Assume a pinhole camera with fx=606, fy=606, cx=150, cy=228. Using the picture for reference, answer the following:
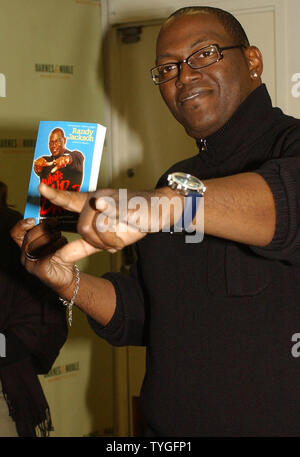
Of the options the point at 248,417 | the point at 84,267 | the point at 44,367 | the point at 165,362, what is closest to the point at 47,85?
the point at 84,267

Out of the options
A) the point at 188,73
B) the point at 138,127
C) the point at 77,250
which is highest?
the point at 138,127

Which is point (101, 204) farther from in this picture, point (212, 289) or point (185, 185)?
point (212, 289)

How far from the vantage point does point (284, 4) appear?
2678 mm

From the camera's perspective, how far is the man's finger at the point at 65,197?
814 millimetres

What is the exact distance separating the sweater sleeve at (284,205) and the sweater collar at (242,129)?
38 centimetres

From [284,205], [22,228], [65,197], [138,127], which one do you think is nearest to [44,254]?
[22,228]

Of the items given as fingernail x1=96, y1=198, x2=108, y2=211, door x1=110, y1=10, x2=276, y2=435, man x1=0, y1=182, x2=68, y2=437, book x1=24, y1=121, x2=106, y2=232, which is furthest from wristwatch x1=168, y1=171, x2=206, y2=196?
door x1=110, y1=10, x2=276, y2=435

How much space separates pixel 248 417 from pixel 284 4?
2060 mm

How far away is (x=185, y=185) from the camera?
82 cm

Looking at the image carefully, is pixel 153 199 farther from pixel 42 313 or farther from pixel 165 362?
pixel 42 313

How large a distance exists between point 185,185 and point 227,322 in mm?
461

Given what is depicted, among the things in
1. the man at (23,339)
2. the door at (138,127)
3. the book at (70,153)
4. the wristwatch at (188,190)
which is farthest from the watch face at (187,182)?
the door at (138,127)

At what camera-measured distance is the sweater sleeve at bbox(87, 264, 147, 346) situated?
143 centimetres

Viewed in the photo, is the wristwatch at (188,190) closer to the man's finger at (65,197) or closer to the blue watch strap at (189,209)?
the blue watch strap at (189,209)
